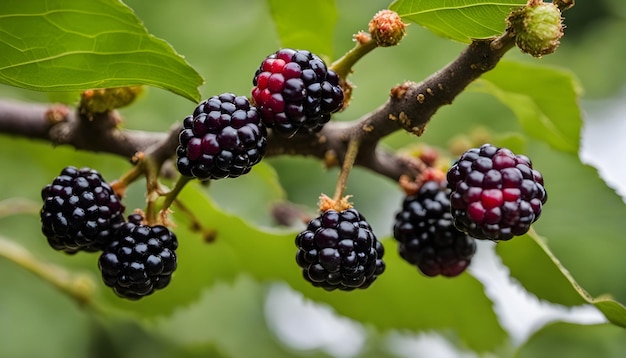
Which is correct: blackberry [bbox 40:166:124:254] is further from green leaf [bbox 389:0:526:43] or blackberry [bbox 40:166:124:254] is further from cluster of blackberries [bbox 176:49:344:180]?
green leaf [bbox 389:0:526:43]

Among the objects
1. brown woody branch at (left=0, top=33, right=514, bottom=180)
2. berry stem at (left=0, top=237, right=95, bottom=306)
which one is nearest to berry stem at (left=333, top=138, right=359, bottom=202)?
brown woody branch at (left=0, top=33, right=514, bottom=180)

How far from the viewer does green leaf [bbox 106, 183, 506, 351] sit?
199 centimetres

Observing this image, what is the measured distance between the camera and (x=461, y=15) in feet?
4.50

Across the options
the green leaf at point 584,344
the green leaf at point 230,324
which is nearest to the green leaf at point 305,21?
the green leaf at point 230,324

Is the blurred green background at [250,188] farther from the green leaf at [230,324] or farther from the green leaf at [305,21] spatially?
the green leaf at [305,21]

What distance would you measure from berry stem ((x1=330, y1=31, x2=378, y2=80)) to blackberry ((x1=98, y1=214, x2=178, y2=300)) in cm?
43

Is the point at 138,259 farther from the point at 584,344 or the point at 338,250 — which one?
the point at 584,344

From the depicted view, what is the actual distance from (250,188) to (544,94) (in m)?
1.39

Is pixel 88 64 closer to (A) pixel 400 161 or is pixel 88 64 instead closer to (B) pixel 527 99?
(A) pixel 400 161

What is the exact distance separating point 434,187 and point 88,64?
2.43 ft

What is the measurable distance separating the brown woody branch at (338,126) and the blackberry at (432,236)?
139 mm

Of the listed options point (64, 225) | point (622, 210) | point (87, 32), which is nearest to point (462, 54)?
point (87, 32)

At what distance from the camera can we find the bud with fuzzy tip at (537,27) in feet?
4.24

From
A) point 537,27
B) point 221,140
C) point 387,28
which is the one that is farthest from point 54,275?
point 537,27
